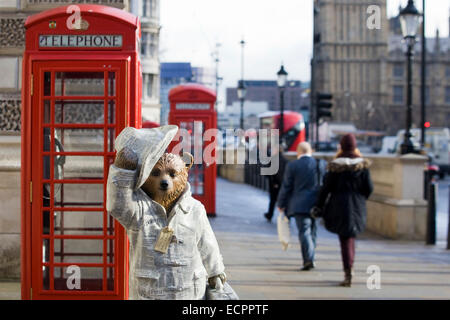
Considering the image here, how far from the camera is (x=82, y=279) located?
16.6ft

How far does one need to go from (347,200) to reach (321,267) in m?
1.45

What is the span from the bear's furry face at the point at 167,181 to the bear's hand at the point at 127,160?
4.3 inches

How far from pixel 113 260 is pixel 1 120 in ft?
7.78

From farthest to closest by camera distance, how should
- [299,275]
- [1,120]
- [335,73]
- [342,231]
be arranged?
[335,73], [299,275], [342,231], [1,120]

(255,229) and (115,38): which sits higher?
(115,38)

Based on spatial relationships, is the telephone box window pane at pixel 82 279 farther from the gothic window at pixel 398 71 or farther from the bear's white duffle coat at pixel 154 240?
the gothic window at pixel 398 71

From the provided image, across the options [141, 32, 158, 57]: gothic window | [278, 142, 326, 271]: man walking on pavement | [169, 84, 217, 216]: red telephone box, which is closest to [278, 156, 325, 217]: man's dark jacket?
[278, 142, 326, 271]: man walking on pavement

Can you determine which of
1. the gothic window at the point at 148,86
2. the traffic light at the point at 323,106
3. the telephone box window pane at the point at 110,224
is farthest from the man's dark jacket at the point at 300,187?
the gothic window at the point at 148,86

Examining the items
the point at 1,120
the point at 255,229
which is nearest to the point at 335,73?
the point at 255,229

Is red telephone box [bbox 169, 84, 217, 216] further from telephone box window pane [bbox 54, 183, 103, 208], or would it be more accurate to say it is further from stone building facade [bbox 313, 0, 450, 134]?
stone building facade [bbox 313, 0, 450, 134]

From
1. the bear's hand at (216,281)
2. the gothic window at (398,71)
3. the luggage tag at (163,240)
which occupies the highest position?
the gothic window at (398,71)

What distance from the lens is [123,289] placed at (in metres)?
4.93

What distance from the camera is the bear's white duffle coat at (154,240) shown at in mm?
3305
